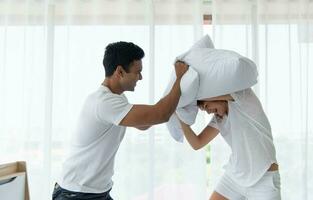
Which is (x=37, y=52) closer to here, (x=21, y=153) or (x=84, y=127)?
(x=21, y=153)

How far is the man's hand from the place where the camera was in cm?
162

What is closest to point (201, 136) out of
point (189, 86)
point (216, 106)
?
point (216, 106)

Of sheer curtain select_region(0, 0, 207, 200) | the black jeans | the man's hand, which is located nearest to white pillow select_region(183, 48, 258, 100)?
the man's hand

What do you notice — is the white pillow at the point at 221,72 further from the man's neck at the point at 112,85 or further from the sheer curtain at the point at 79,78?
the sheer curtain at the point at 79,78

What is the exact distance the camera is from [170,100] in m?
1.50

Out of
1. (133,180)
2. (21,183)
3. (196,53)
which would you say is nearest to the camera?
(196,53)

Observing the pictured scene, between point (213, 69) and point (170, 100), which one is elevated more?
point (213, 69)

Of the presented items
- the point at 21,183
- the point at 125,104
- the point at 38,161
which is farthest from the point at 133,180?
the point at 125,104

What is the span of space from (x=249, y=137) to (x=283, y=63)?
1183 mm

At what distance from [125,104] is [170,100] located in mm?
196

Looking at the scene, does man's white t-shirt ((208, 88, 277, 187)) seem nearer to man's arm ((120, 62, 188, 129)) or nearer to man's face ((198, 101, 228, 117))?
man's face ((198, 101, 228, 117))

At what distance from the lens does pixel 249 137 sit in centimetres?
158

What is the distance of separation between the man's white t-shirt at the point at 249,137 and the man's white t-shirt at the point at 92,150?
52 centimetres

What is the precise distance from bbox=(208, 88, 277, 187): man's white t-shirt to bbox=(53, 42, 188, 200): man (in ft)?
0.97
